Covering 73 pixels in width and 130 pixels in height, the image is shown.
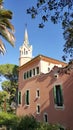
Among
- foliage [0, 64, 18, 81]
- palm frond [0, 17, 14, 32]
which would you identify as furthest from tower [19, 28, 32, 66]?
palm frond [0, 17, 14, 32]

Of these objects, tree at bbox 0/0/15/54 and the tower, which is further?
the tower

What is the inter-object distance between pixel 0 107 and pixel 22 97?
10.9 m

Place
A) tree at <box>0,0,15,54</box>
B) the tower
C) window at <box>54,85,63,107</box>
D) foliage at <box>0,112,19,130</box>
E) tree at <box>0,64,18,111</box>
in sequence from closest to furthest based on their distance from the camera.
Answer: tree at <box>0,0,15,54</box> → foliage at <box>0,112,19,130</box> → window at <box>54,85,63,107</box> → tree at <box>0,64,18,111</box> → the tower

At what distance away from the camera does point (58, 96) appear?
81.1ft

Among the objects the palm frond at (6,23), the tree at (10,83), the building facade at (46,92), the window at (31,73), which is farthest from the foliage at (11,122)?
the tree at (10,83)

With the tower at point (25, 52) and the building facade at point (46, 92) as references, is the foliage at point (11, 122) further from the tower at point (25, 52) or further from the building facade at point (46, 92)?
the tower at point (25, 52)

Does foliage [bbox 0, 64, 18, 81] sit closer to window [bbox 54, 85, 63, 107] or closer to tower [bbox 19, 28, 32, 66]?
tower [bbox 19, 28, 32, 66]

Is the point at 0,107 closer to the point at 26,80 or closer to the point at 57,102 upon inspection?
the point at 26,80

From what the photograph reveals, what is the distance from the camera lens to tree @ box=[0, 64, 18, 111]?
148 feet

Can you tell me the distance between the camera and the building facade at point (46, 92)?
76.5 feet

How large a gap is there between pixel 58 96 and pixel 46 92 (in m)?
2.63

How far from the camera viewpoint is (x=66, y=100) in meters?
23.5

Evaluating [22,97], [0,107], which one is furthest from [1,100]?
[22,97]

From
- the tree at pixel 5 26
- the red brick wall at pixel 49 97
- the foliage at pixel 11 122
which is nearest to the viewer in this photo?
the tree at pixel 5 26
